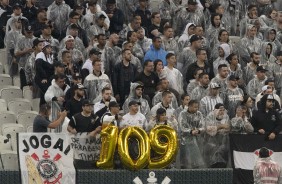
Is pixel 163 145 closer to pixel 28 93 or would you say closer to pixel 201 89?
pixel 201 89

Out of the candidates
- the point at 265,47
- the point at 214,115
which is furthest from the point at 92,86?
the point at 265,47

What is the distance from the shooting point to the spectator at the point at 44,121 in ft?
85.0

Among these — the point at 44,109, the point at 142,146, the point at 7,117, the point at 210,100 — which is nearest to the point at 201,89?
the point at 210,100

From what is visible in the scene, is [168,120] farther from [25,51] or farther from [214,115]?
[25,51]

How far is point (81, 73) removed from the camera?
2917cm

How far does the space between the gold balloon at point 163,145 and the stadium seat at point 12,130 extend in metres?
2.63

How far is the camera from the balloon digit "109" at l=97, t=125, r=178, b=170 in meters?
26.2

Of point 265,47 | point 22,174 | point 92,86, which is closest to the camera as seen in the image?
point 22,174

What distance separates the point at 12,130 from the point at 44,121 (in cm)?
146

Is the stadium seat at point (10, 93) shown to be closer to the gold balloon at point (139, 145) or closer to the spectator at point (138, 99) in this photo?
the spectator at point (138, 99)

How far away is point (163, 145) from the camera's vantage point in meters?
26.7

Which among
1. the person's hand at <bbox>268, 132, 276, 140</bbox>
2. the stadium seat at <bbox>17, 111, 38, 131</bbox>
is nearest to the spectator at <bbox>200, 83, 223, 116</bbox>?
the person's hand at <bbox>268, 132, 276, 140</bbox>

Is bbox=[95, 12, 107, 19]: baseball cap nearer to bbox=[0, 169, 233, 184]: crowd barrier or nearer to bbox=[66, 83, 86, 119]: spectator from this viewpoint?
bbox=[66, 83, 86, 119]: spectator

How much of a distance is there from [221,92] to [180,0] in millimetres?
4757
